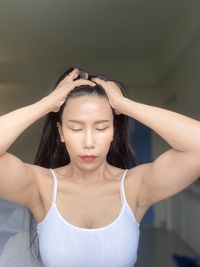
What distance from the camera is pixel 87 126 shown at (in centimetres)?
80

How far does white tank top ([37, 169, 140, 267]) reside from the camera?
2.59 ft

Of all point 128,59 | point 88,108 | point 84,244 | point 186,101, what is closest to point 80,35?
point 128,59

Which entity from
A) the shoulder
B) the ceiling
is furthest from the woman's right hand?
the ceiling

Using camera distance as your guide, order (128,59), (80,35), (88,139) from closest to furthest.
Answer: (88,139)
(80,35)
(128,59)

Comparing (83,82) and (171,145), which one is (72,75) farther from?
(171,145)

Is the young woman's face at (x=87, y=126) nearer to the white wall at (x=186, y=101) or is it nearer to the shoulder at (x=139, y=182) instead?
the shoulder at (x=139, y=182)

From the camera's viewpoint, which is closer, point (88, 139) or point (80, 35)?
point (88, 139)

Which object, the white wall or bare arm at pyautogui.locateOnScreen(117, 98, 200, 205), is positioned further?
the white wall

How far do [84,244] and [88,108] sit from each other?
0.31m

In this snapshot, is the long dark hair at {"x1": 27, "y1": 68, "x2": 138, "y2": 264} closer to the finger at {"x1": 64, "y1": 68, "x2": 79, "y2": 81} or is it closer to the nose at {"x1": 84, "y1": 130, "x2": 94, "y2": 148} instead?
the finger at {"x1": 64, "y1": 68, "x2": 79, "y2": 81}

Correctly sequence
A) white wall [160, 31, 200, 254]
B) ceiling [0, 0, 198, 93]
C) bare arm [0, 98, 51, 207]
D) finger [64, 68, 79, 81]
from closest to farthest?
bare arm [0, 98, 51, 207], finger [64, 68, 79, 81], ceiling [0, 0, 198, 93], white wall [160, 31, 200, 254]

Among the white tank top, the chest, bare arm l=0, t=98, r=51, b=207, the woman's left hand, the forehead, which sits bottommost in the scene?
the white tank top

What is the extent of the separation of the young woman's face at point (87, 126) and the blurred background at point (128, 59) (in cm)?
88

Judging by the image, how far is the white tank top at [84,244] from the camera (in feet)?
2.59
